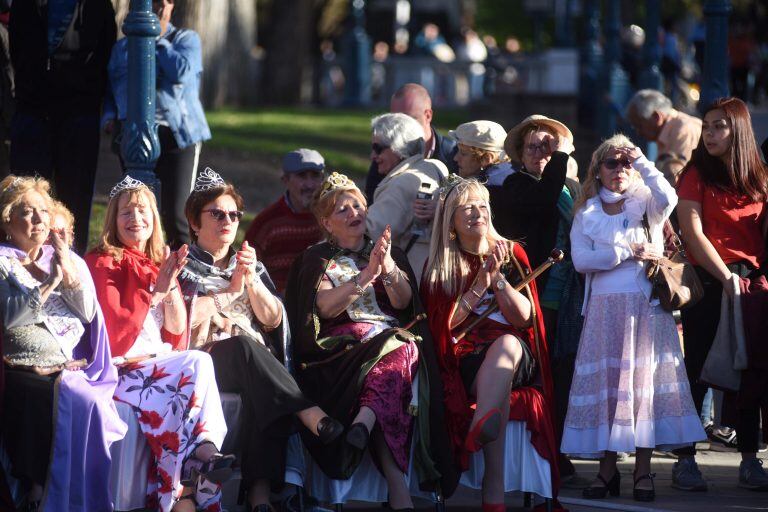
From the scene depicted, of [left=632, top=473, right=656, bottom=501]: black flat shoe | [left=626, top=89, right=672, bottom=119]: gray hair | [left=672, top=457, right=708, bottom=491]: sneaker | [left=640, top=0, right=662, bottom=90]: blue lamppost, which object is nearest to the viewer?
[left=632, top=473, right=656, bottom=501]: black flat shoe

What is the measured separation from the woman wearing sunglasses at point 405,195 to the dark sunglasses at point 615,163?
0.99 m

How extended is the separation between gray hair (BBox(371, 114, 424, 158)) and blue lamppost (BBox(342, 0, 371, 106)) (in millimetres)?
17492

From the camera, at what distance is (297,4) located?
27.7 metres

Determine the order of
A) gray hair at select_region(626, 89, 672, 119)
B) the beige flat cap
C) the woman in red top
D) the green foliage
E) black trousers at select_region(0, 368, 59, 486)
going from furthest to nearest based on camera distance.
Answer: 1. the green foliage
2. gray hair at select_region(626, 89, 672, 119)
3. the beige flat cap
4. the woman in red top
5. black trousers at select_region(0, 368, 59, 486)

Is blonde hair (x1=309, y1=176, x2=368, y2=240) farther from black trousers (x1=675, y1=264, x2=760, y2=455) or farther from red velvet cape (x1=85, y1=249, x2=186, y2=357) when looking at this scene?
black trousers (x1=675, y1=264, x2=760, y2=455)

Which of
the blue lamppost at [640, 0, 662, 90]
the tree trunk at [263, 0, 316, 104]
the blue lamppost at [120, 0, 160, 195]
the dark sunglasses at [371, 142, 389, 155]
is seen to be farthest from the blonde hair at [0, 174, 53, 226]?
the tree trunk at [263, 0, 316, 104]

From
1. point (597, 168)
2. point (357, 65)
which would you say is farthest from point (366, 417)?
point (357, 65)

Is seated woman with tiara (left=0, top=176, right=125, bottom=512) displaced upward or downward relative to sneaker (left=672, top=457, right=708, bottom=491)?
upward

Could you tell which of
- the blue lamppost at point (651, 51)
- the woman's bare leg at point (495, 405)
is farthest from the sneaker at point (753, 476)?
the blue lamppost at point (651, 51)

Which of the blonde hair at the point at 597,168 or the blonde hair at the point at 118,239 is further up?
the blonde hair at the point at 597,168

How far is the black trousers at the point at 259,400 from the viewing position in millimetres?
6707

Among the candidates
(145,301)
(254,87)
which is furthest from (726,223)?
(254,87)

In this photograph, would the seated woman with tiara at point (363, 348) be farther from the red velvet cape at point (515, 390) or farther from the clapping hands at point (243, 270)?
the clapping hands at point (243, 270)

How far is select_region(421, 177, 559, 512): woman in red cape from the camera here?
6.96 metres
